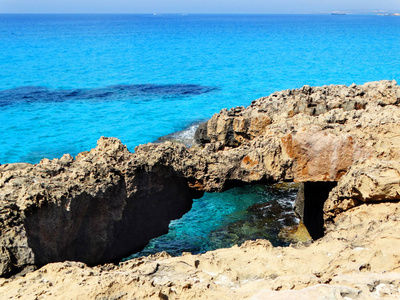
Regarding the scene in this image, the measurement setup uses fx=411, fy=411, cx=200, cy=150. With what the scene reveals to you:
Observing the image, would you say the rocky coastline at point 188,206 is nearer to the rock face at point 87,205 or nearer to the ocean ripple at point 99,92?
the rock face at point 87,205

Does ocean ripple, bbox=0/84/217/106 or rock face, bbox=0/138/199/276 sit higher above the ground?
rock face, bbox=0/138/199/276

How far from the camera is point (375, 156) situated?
6320mm

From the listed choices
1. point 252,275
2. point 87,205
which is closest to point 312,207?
point 252,275

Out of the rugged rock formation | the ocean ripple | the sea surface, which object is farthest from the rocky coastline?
the ocean ripple

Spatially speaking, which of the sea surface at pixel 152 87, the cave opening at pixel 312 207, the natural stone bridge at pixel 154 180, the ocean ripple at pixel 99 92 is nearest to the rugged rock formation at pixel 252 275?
the natural stone bridge at pixel 154 180

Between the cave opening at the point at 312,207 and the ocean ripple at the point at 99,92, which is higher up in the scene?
the ocean ripple at the point at 99,92

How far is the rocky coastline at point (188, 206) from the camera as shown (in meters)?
3.77

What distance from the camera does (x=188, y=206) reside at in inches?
284

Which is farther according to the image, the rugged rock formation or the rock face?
the rock face

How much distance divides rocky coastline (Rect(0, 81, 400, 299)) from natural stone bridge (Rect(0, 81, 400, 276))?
16mm

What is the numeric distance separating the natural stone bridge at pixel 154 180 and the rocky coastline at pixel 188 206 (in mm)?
16

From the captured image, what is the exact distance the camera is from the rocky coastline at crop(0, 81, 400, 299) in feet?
12.4

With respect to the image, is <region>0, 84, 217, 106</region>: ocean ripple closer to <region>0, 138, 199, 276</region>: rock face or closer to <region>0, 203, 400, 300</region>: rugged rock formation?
<region>0, 138, 199, 276</region>: rock face

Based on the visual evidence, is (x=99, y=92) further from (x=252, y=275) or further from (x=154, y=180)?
(x=252, y=275)
